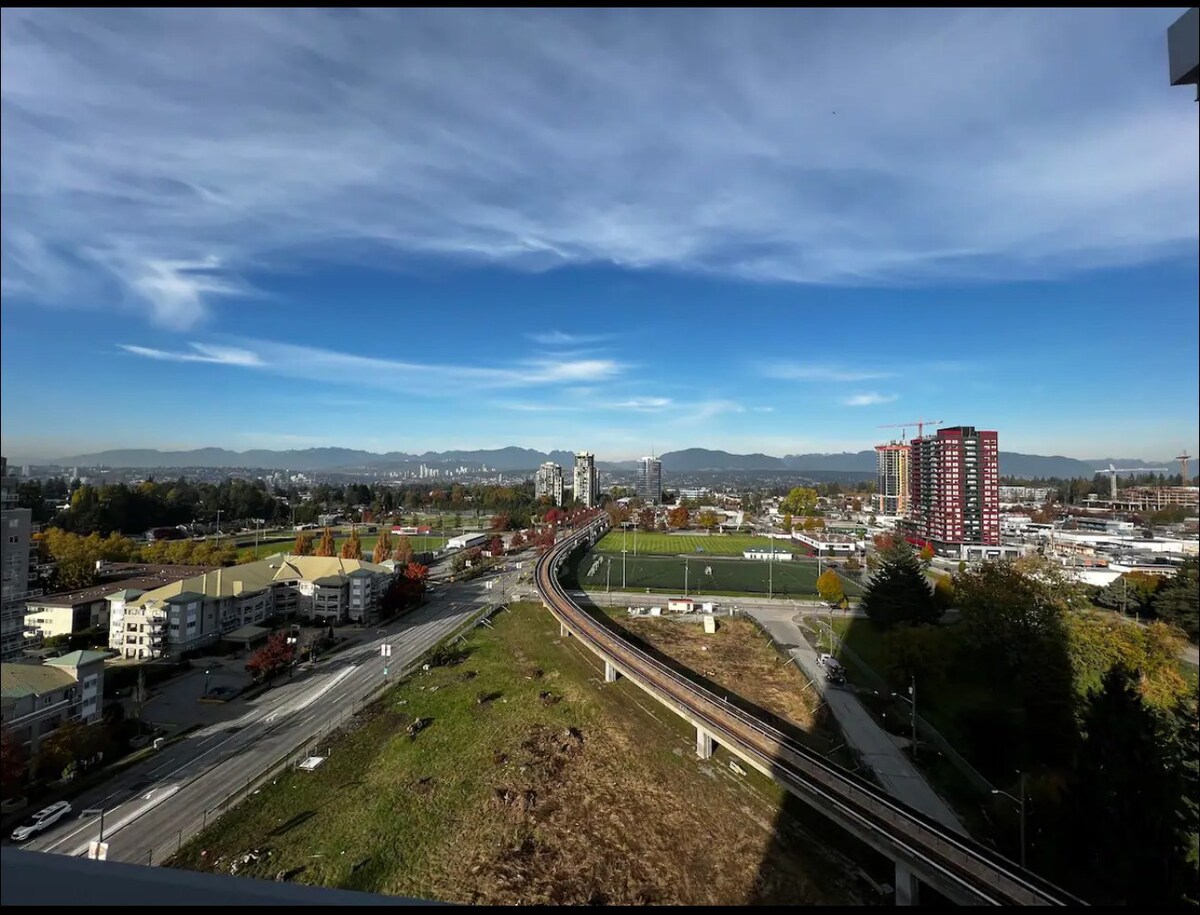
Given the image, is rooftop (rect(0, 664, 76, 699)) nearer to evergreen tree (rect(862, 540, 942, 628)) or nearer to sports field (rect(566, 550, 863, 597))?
sports field (rect(566, 550, 863, 597))

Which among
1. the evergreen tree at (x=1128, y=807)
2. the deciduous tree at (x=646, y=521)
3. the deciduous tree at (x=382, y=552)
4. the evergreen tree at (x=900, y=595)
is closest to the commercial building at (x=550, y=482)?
the deciduous tree at (x=646, y=521)

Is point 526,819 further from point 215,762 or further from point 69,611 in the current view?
point 69,611

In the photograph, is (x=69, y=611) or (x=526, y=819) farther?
(x=69, y=611)

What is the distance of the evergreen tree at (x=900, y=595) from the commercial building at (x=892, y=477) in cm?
2315

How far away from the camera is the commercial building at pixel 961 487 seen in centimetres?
2162

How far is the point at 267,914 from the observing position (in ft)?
2.05

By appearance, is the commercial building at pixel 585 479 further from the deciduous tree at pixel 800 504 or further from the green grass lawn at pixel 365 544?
the green grass lawn at pixel 365 544

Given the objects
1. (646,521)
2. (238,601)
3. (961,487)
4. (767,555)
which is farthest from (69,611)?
(961,487)

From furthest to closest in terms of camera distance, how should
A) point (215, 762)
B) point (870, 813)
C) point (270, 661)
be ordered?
point (270, 661) → point (215, 762) → point (870, 813)

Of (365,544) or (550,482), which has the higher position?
(550,482)

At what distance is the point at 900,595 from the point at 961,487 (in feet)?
41.5

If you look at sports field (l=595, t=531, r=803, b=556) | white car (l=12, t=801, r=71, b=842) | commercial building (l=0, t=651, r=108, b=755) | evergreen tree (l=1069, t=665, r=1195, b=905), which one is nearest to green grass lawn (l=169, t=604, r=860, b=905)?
white car (l=12, t=801, r=71, b=842)

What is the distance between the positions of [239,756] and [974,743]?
9260 mm

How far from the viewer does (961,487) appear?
22.3m
